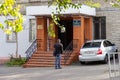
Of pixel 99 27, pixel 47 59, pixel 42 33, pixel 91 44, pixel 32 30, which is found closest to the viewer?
pixel 91 44

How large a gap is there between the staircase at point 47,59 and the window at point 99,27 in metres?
3.73

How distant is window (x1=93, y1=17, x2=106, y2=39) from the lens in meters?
30.5

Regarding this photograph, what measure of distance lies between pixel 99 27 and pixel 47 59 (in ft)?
19.3

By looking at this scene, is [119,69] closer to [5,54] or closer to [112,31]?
[112,31]

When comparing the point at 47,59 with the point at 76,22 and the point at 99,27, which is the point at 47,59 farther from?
the point at 99,27

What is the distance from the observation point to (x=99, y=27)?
101 feet

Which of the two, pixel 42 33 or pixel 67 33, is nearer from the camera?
pixel 42 33

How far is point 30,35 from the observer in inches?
1282

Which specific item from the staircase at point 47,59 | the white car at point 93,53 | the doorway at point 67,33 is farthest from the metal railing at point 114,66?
the doorway at point 67,33

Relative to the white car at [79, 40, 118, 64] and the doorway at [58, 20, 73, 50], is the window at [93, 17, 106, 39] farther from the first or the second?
the white car at [79, 40, 118, 64]

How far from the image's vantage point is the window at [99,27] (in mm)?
30547

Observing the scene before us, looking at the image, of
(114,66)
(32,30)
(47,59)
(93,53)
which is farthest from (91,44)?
(114,66)

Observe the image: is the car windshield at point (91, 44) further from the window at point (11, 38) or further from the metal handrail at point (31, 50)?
the window at point (11, 38)

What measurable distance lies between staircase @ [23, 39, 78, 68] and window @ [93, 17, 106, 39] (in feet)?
12.2
